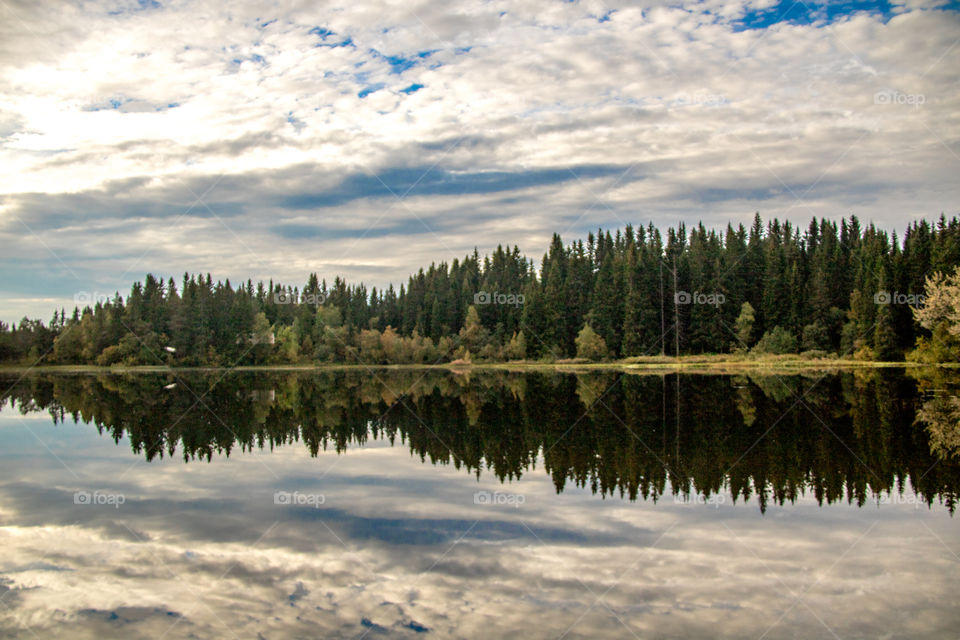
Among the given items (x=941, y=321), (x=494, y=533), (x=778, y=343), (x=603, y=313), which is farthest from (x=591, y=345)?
(x=494, y=533)

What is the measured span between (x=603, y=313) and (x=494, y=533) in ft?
307

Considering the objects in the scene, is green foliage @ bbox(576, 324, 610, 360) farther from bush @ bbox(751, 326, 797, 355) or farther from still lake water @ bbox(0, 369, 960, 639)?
still lake water @ bbox(0, 369, 960, 639)

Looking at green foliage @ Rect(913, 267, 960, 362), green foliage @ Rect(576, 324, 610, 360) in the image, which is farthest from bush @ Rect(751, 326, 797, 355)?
green foliage @ Rect(576, 324, 610, 360)

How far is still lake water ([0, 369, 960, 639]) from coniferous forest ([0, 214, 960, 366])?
67850mm

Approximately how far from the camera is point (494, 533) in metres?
11.3

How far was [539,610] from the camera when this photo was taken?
26.9ft

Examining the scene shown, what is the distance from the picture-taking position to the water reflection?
14.7 meters

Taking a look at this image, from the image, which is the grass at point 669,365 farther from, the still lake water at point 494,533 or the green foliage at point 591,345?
the still lake water at point 494,533

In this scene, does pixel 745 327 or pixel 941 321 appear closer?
pixel 941 321

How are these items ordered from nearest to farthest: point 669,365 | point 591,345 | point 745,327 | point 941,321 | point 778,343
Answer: point 941,321, point 669,365, point 778,343, point 745,327, point 591,345

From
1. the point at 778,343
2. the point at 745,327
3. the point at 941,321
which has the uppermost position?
the point at 745,327

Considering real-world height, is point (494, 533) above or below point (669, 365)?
below

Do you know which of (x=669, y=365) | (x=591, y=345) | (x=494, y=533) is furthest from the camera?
(x=591, y=345)

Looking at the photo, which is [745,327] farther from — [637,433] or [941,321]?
[637,433]
